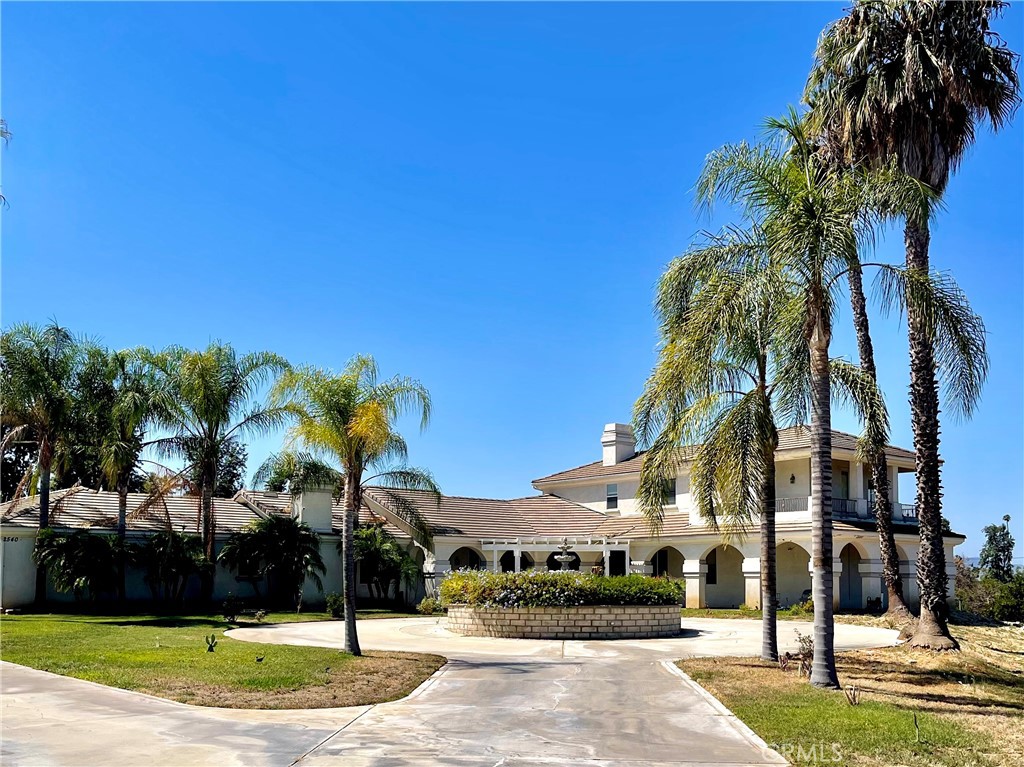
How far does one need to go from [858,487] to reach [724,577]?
6775 millimetres

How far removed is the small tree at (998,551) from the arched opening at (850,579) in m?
25.9

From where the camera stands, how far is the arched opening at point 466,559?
41500 millimetres

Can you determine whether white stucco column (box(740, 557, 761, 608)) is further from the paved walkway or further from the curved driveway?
the paved walkway

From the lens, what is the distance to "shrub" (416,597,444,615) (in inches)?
1251

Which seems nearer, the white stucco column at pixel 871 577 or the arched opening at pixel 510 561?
the white stucco column at pixel 871 577

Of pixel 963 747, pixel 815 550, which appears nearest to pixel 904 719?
pixel 963 747

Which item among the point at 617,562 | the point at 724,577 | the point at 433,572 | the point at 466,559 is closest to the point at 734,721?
the point at 433,572

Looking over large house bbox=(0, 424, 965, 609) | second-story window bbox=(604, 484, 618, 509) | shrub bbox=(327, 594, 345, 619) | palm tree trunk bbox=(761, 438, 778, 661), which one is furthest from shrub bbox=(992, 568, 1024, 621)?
palm tree trunk bbox=(761, 438, 778, 661)

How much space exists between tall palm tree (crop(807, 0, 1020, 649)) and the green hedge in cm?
636

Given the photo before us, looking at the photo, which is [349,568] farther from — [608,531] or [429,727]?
[608,531]

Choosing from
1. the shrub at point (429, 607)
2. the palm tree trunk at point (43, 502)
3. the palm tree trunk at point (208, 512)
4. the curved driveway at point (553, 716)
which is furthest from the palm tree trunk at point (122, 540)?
the curved driveway at point (553, 716)

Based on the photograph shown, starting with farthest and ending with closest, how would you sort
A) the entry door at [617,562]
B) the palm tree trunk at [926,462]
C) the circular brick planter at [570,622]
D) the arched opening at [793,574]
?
the entry door at [617,562] → the arched opening at [793,574] → the circular brick planter at [570,622] → the palm tree trunk at [926,462]

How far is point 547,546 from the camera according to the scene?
126 ft

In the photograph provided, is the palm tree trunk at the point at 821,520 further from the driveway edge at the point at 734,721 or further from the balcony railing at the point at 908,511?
the balcony railing at the point at 908,511
